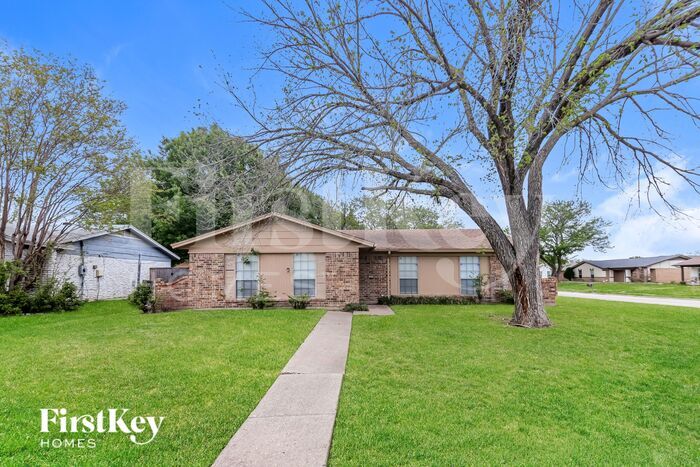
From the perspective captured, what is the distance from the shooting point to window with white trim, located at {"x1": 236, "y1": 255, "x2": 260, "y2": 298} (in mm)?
12898

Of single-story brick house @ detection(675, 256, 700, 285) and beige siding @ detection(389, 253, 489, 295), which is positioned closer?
beige siding @ detection(389, 253, 489, 295)

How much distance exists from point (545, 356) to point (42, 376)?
25.2 ft

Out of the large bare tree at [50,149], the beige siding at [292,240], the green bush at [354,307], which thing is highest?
the large bare tree at [50,149]

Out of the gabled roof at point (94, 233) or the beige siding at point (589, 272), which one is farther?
the beige siding at point (589, 272)

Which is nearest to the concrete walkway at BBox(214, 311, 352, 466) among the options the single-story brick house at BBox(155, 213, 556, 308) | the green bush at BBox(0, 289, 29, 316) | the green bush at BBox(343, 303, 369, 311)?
the green bush at BBox(343, 303, 369, 311)

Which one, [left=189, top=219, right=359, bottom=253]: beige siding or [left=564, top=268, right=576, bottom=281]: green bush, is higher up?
[left=189, top=219, right=359, bottom=253]: beige siding

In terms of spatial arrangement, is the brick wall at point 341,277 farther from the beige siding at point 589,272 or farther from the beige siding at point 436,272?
the beige siding at point 589,272

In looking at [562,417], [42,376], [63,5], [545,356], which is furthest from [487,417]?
[63,5]

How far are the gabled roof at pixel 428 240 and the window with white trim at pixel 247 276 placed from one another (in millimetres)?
4474

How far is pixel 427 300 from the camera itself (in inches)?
568

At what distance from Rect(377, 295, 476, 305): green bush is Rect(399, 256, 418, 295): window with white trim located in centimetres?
42

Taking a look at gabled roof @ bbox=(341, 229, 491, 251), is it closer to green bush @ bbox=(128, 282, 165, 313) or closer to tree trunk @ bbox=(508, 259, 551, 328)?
tree trunk @ bbox=(508, 259, 551, 328)

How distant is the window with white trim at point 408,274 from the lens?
1491cm

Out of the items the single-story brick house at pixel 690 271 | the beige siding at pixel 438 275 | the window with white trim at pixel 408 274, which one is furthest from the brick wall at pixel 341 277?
the single-story brick house at pixel 690 271
